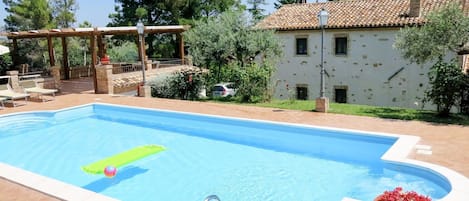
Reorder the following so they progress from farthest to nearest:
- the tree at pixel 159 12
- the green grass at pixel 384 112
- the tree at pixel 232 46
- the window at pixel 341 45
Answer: the tree at pixel 159 12 < the window at pixel 341 45 < the tree at pixel 232 46 < the green grass at pixel 384 112

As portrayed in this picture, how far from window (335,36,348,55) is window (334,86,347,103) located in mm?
2341

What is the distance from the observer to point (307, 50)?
24297mm

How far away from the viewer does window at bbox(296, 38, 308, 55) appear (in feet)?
79.9

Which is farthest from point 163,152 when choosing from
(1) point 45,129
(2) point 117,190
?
(1) point 45,129

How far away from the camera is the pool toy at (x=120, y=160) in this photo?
8.91 meters

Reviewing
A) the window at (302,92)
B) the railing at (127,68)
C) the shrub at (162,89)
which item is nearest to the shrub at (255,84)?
the shrub at (162,89)

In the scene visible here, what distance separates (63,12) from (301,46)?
2955cm

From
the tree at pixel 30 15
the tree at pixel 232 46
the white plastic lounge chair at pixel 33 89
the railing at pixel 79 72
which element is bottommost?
the white plastic lounge chair at pixel 33 89

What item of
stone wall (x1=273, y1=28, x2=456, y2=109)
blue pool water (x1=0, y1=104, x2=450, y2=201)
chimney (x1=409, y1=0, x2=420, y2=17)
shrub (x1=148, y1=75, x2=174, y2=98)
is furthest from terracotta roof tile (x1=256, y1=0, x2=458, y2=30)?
blue pool water (x1=0, y1=104, x2=450, y2=201)

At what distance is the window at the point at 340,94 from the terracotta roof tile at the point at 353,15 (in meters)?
4.10

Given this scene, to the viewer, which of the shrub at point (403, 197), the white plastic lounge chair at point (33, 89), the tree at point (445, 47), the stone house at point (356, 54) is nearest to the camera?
the shrub at point (403, 197)

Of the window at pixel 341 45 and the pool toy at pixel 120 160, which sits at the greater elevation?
the window at pixel 341 45

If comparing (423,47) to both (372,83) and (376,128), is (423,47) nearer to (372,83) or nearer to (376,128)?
(376,128)

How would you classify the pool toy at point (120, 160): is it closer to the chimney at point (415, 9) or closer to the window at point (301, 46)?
the window at point (301, 46)
